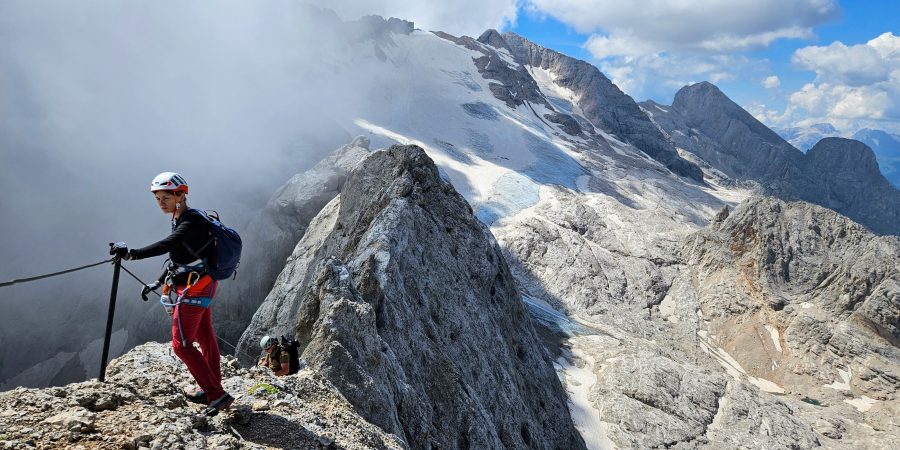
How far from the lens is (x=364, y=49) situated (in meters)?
154

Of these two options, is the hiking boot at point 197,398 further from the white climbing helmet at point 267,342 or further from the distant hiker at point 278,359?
the white climbing helmet at point 267,342

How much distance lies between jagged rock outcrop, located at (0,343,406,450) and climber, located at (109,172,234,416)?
1.78ft

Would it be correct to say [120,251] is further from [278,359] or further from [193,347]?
[278,359]

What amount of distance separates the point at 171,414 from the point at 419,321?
43.8 feet

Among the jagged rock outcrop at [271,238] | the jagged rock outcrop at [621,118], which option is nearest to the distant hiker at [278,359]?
the jagged rock outcrop at [271,238]

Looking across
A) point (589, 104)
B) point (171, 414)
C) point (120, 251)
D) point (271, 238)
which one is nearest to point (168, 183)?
point (120, 251)

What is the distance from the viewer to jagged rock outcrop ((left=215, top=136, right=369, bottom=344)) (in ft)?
179

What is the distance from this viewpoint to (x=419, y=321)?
2045 cm

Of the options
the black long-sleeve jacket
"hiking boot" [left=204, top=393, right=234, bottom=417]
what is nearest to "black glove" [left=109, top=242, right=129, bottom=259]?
the black long-sleeve jacket

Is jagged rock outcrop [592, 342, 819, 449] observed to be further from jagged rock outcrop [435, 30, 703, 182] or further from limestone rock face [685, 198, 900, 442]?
jagged rock outcrop [435, 30, 703, 182]

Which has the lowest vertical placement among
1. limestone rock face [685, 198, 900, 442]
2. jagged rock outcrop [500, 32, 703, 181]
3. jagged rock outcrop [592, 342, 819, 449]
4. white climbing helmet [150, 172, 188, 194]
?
jagged rock outcrop [592, 342, 819, 449]

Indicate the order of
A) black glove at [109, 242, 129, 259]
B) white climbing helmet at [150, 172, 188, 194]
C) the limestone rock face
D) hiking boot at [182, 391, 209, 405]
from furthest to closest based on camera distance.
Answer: the limestone rock face < hiking boot at [182, 391, 209, 405] < white climbing helmet at [150, 172, 188, 194] < black glove at [109, 242, 129, 259]

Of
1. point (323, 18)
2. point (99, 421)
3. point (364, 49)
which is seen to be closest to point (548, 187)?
point (364, 49)

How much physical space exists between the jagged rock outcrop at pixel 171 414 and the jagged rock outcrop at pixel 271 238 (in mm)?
45803
